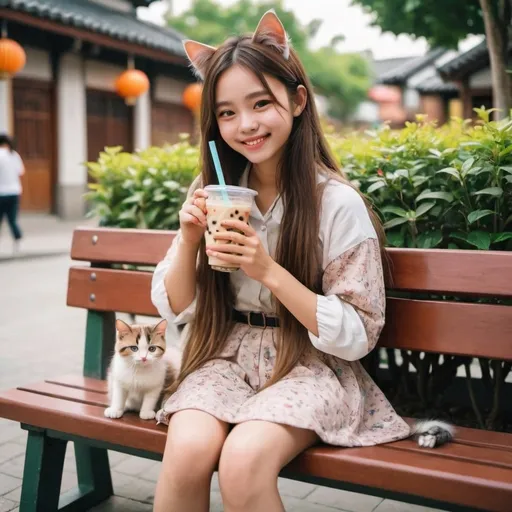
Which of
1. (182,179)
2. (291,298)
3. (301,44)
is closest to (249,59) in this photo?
(291,298)

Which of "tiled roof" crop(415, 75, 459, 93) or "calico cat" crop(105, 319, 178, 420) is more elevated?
"tiled roof" crop(415, 75, 459, 93)

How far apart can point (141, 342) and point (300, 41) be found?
1149 inches

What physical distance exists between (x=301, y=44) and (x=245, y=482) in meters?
29.9

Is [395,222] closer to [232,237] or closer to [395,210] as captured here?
[395,210]

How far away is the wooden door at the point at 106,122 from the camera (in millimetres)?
15688

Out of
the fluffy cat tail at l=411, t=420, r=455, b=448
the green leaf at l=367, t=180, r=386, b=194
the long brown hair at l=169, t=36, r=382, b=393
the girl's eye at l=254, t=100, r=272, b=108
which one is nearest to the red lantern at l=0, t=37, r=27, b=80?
the green leaf at l=367, t=180, r=386, b=194

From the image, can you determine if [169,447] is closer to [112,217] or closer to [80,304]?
[80,304]

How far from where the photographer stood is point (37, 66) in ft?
46.0

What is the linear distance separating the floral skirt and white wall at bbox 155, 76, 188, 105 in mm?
→ 15851

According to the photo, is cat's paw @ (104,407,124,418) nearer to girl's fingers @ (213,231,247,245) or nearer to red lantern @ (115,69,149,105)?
girl's fingers @ (213,231,247,245)

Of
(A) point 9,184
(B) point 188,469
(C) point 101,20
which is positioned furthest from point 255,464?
(C) point 101,20

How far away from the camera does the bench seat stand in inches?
64.8

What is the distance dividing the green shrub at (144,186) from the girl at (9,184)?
650 cm

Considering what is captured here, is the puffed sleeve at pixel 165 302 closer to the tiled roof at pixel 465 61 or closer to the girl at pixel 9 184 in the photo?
the girl at pixel 9 184
